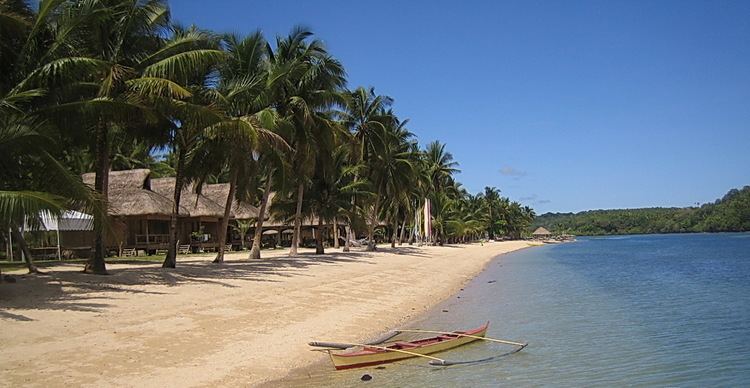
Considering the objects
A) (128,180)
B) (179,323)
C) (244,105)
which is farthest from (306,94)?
(179,323)

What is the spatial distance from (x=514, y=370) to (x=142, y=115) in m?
9.99

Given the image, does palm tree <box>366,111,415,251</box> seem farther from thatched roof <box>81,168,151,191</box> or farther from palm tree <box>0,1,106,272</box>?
palm tree <box>0,1,106,272</box>

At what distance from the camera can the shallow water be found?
854 cm

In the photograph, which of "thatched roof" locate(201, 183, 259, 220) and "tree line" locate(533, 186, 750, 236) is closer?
"thatched roof" locate(201, 183, 259, 220)

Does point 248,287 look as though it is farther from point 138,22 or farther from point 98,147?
point 138,22

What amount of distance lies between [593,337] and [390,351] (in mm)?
4916

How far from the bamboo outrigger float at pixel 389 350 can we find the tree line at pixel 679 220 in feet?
408

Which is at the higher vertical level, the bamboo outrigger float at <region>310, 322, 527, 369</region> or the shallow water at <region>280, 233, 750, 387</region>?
the bamboo outrigger float at <region>310, 322, 527, 369</region>

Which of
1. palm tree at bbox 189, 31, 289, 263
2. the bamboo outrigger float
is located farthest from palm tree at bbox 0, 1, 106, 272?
the bamboo outrigger float

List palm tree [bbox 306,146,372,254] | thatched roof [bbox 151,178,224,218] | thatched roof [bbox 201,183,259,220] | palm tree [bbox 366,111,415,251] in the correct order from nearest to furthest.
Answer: palm tree [bbox 306,146,372,254], thatched roof [bbox 151,178,224,218], palm tree [bbox 366,111,415,251], thatched roof [bbox 201,183,259,220]

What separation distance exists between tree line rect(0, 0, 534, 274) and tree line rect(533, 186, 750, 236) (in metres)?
115

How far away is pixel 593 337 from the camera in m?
11.7

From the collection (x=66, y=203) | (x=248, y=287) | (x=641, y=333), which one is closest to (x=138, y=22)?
(x=66, y=203)

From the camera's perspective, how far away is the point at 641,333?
1222 centimetres
